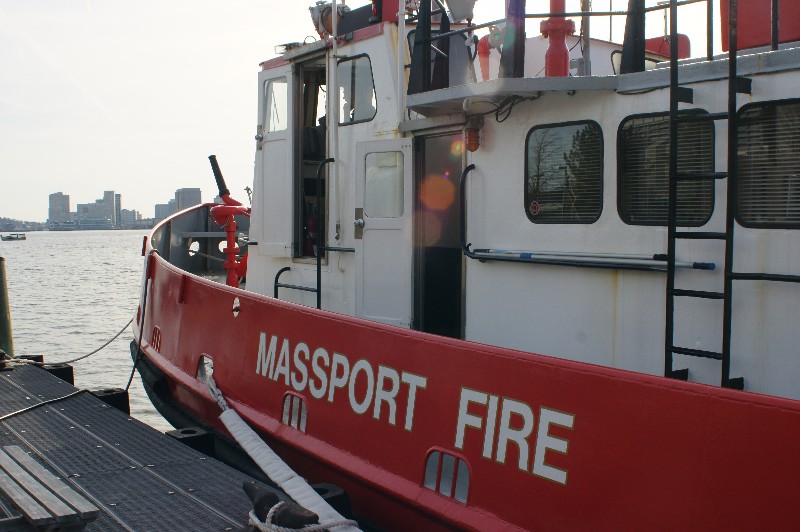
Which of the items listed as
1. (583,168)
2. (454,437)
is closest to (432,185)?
(583,168)

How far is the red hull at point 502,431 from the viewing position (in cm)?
283

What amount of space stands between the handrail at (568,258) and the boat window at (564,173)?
8.6 inches

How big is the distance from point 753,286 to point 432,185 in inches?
105

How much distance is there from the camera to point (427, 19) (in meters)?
5.17

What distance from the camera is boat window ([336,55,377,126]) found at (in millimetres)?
6230

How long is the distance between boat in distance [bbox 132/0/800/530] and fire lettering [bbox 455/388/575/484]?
0.01m

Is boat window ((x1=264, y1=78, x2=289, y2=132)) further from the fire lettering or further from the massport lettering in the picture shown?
the fire lettering

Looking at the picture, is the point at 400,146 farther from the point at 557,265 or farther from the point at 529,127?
the point at 557,265

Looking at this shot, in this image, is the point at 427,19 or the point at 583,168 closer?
the point at 583,168

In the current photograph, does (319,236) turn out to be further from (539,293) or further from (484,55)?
(539,293)

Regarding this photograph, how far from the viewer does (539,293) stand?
4.78 m

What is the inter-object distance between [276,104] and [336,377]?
3.43 m

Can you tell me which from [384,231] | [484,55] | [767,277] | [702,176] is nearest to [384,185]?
[384,231]

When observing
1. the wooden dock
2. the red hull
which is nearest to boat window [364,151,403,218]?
the red hull
